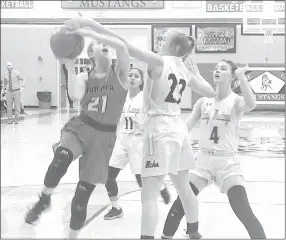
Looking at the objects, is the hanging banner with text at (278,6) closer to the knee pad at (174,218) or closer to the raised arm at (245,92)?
the raised arm at (245,92)

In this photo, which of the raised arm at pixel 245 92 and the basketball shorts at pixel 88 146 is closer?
the basketball shorts at pixel 88 146

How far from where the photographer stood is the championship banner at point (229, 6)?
11.6 meters

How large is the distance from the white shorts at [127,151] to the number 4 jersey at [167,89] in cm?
92

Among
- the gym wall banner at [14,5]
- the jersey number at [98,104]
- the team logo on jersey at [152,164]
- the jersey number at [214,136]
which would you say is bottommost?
the team logo on jersey at [152,164]

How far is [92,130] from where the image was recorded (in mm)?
2908

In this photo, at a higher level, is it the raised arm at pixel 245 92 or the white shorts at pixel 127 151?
the raised arm at pixel 245 92

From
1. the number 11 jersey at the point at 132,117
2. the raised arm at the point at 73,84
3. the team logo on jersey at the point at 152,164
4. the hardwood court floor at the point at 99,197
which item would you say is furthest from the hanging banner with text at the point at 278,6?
the raised arm at the point at 73,84

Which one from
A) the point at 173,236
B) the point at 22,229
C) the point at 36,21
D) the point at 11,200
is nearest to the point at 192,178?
the point at 173,236

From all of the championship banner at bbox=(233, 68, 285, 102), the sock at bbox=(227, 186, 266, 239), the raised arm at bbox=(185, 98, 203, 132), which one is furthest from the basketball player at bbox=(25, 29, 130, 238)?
the championship banner at bbox=(233, 68, 285, 102)

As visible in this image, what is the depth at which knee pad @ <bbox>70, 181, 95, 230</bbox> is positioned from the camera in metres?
2.95

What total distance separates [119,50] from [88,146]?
0.58 meters

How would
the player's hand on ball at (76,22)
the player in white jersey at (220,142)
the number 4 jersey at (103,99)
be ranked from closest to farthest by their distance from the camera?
the player's hand on ball at (76,22) < the number 4 jersey at (103,99) < the player in white jersey at (220,142)

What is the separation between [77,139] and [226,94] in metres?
1.15

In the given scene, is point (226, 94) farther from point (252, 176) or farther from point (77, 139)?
point (252, 176)
